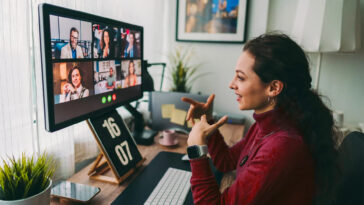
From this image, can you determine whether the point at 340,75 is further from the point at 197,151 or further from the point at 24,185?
the point at 24,185

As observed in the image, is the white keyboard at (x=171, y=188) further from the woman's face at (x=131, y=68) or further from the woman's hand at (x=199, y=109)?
the woman's face at (x=131, y=68)

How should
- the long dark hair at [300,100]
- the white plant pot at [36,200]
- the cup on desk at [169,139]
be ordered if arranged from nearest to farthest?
the white plant pot at [36,200], the long dark hair at [300,100], the cup on desk at [169,139]

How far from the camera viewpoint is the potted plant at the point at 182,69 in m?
1.99

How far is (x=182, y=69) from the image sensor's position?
1979 millimetres

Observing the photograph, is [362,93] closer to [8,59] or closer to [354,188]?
[354,188]

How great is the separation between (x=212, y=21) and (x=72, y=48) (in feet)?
4.47

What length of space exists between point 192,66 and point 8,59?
1440 mm

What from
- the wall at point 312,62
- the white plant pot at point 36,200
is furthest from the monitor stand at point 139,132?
the wall at point 312,62

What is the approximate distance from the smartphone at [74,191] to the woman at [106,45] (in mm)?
519

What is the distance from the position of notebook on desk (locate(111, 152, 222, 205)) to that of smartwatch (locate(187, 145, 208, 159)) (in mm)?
211

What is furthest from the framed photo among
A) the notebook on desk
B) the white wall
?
the notebook on desk

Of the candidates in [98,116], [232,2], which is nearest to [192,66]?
[232,2]

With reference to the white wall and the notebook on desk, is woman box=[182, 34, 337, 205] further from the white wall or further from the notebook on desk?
the white wall

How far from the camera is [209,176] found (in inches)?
32.2
